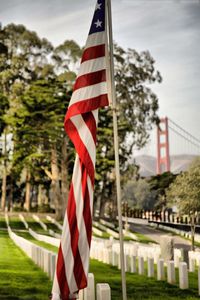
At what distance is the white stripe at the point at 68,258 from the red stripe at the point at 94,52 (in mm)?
1797

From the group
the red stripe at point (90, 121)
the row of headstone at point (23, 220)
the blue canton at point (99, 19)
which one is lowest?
the row of headstone at point (23, 220)

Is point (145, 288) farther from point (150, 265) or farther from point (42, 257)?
point (42, 257)

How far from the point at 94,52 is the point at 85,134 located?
91cm

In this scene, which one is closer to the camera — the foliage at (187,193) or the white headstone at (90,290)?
the white headstone at (90,290)

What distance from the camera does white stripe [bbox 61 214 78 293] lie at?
540 cm

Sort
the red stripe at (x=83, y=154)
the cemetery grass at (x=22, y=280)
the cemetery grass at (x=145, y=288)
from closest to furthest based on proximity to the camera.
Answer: the red stripe at (x=83, y=154)
the cemetery grass at (x=145, y=288)
the cemetery grass at (x=22, y=280)

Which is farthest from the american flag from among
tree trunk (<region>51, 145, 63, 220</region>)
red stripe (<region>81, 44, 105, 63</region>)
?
tree trunk (<region>51, 145, 63, 220</region>)

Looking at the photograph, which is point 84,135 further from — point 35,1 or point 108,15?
point 35,1

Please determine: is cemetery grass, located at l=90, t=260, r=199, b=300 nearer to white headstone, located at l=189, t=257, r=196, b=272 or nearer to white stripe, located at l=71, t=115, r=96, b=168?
white headstone, located at l=189, t=257, r=196, b=272

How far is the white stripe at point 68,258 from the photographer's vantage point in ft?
17.7

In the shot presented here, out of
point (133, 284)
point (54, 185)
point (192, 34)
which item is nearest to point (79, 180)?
point (133, 284)

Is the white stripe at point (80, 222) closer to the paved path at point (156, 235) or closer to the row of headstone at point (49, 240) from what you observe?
the row of headstone at point (49, 240)

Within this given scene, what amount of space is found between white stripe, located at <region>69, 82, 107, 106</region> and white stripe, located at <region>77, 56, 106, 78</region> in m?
0.17

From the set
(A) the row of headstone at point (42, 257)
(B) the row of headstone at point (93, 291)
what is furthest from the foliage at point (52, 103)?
(B) the row of headstone at point (93, 291)
